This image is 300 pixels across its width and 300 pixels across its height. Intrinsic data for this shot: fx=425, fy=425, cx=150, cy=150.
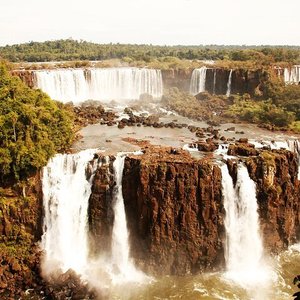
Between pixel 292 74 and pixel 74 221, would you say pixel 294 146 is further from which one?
pixel 292 74

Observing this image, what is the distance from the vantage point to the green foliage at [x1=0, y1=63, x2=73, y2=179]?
72.2ft

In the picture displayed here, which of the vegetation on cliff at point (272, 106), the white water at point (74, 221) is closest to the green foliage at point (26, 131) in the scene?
the white water at point (74, 221)

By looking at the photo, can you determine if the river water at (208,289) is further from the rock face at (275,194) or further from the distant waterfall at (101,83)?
the distant waterfall at (101,83)

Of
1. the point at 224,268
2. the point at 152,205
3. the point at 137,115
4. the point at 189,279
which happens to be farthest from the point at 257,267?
the point at 137,115

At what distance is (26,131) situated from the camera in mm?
A: 22734

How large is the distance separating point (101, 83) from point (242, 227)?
26.9 m

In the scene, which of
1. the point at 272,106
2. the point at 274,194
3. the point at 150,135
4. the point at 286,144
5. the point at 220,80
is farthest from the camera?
the point at 220,80

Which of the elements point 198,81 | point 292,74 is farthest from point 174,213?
point 292,74

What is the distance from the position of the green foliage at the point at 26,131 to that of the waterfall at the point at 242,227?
950cm

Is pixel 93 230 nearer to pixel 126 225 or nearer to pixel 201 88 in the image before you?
pixel 126 225

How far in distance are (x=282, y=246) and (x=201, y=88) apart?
1039 inches

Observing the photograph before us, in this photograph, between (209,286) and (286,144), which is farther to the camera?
(286,144)

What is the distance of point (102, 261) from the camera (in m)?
22.6

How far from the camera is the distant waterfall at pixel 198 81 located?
46.8 m
